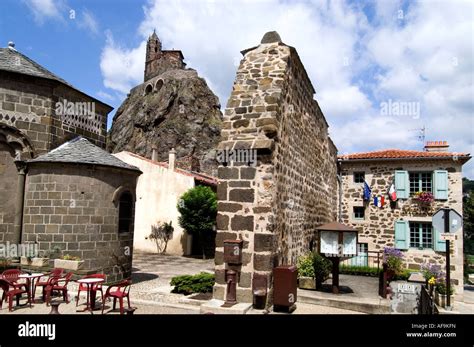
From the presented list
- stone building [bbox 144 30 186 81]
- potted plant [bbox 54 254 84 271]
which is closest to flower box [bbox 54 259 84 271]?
potted plant [bbox 54 254 84 271]

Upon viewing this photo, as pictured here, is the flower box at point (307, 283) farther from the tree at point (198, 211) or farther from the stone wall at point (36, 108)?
the tree at point (198, 211)

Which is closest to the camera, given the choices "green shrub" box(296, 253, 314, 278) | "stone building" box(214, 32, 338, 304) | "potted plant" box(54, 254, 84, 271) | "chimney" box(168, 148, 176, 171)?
"stone building" box(214, 32, 338, 304)

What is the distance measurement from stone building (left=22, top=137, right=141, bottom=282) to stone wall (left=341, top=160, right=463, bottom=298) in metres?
12.0

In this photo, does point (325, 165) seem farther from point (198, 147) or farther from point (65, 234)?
point (198, 147)

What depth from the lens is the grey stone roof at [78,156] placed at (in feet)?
37.4

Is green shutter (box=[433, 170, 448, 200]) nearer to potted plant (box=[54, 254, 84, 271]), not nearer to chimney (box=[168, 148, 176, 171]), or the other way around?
chimney (box=[168, 148, 176, 171])

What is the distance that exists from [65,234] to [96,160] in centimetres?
242

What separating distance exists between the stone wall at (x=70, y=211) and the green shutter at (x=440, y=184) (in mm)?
14439

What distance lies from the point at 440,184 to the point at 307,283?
1165 cm

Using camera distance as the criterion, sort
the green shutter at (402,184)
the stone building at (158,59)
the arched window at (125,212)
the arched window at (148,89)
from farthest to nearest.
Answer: the stone building at (158,59) < the arched window at (148,89) < the green shutter at (402,184) < the arched window at (125,212)

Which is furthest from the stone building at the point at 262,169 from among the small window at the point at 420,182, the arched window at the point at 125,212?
the small window at the point at 420,182

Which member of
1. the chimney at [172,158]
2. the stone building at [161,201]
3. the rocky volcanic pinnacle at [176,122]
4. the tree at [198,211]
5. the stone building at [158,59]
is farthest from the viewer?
the stone building at [158,59]

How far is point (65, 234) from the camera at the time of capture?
1116 cm

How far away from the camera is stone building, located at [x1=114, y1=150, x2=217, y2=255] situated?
949 inches
